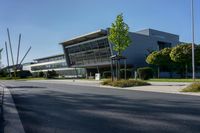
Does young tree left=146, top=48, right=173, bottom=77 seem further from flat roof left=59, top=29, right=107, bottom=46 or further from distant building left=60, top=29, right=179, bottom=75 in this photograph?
flat roof left=59, top=29, right=107, bottom=46

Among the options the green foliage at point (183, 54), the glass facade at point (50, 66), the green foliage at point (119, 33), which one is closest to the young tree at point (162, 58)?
the green foliage at point (183, 54)

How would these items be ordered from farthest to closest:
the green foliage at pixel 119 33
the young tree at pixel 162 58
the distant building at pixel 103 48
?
the distant building at pixel 103 48 → the young tree at pixel 162 58 → the green foliage at pixel 119 33

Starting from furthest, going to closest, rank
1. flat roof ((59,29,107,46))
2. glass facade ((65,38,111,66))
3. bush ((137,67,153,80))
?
glass facade ((65,38,111,66))
flat roof ((59,29,107,46))
bush ((137,67,153,80))

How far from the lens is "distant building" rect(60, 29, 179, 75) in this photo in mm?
72250

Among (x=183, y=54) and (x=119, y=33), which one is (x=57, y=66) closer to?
(x=183, y=54)

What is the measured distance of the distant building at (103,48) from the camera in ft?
237

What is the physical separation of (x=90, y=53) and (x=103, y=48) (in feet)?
26.9

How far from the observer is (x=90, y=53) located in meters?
80.0

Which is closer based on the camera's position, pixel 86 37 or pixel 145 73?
pixel 145 73

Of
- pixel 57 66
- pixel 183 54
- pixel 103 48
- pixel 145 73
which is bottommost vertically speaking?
pixel 145 73

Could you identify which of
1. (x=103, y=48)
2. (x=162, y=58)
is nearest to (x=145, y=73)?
(x=162, y=58)

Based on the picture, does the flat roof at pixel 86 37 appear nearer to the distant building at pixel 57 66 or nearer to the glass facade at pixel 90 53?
the glass facade at pixel 90 53

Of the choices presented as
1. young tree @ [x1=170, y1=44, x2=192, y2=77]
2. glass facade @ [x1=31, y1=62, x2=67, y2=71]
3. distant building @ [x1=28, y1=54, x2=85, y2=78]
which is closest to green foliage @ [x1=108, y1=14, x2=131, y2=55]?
young tree @ [x1=170, y1=44, x2=192, y2=77]

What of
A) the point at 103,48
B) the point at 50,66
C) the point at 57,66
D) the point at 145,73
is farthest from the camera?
the point at 50,66
